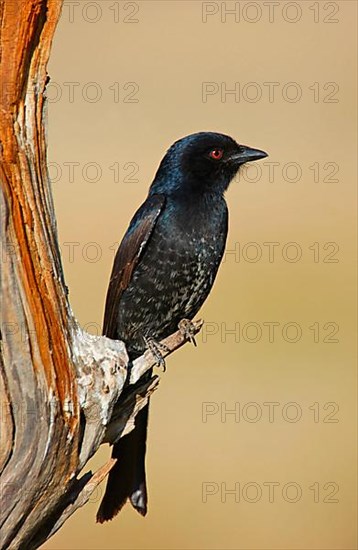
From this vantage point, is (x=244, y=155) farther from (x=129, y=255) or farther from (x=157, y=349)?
(x=157, y=349)

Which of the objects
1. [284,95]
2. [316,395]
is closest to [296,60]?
[284,95]

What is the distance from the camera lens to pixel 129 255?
256 inches

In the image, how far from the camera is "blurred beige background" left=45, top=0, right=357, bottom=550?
28.8 feet

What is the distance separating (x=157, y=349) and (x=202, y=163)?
126cm

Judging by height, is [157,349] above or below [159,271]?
below

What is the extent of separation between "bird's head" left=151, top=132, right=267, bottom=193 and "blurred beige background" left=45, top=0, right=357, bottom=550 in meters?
2.72

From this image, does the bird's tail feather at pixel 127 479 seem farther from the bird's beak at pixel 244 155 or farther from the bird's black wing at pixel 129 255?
the bird's beak at pixel 244 155

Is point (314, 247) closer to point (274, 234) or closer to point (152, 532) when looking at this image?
point (274, 234)

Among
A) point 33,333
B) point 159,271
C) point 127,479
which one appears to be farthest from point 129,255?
point 33,333

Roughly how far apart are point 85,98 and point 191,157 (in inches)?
280

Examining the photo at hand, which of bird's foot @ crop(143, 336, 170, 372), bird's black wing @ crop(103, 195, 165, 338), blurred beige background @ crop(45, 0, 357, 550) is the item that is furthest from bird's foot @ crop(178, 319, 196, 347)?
blurred beige background @ crop(45, 0, 357, 550)

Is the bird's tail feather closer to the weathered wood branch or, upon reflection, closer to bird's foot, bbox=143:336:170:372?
bird's foot, bbox=143:336:170:372

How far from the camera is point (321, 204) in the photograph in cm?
1228

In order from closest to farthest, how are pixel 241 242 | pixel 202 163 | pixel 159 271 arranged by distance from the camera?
pixel 159 271 → pixel 202 163 → pixel 241 242
